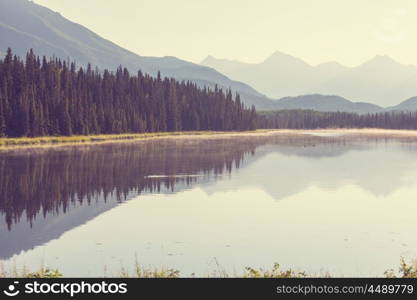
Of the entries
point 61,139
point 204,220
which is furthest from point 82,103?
point 204,220

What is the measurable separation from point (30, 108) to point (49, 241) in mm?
91827

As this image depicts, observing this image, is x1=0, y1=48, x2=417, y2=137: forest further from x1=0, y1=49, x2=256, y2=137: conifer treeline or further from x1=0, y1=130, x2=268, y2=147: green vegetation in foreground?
x1=0, y1=130, x2=268, y2=147: green vegetation in foreground

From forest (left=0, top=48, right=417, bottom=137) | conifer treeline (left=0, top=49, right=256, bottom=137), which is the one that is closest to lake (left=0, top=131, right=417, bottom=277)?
forest (left=0, top=48, right=417, bottom=137)

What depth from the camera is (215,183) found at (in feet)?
137

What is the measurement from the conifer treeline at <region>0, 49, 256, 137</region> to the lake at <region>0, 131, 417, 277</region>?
6152 cm

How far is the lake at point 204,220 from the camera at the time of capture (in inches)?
758

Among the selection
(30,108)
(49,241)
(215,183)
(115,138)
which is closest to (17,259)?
(49,241)

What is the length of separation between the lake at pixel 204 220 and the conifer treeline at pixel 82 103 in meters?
61.5

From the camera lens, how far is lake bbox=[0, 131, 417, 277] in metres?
19.3

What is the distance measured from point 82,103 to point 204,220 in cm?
11048

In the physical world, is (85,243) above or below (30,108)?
below

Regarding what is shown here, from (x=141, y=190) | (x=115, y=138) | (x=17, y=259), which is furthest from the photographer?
(x=115, y=138)

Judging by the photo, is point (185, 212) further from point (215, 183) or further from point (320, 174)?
point (320, 174)

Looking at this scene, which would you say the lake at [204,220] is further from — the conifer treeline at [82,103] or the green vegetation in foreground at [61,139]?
the conifer treeline at [82,103]
